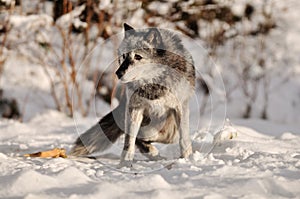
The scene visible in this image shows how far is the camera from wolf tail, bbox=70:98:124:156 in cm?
328

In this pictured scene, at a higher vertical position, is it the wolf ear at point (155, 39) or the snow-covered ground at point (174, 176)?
the wolf ear at point (155, 39)

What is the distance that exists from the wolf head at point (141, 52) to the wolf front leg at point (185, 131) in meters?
0.34

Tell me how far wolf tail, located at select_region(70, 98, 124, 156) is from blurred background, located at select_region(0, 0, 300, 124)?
254 centimetres

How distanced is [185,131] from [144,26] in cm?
351

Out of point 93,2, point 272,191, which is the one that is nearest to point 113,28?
point 93,2

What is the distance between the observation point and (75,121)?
5406 mm

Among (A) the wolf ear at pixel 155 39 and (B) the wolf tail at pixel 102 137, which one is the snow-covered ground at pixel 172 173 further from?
(A) the wolf ear at pixel 155 39

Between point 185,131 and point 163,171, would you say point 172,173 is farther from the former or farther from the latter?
point 185,131

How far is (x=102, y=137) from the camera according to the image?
3361 mm

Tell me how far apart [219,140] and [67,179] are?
61.2 inches

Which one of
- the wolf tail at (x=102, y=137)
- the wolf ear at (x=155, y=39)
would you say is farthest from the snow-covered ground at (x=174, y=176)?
the wolf ear at (x=155, y=39)

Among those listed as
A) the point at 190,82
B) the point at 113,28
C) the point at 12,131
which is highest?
the point at 113,28

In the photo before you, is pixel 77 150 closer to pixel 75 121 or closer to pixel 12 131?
pixel 12 131

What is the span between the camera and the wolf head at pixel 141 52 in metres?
2.76
